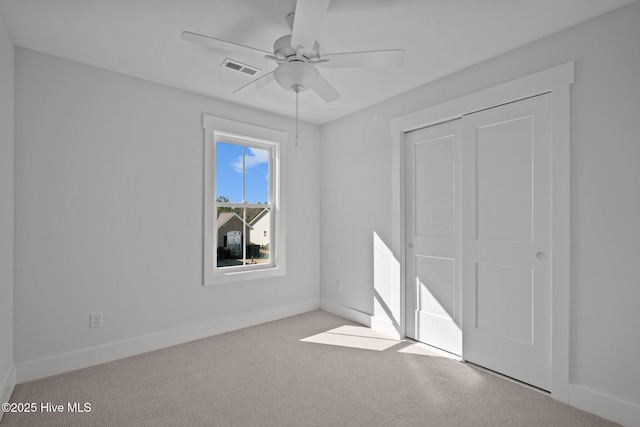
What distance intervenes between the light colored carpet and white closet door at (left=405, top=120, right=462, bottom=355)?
27 cm

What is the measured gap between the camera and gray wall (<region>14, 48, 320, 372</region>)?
2.54m

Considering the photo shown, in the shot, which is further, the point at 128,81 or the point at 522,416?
the point at 128,81

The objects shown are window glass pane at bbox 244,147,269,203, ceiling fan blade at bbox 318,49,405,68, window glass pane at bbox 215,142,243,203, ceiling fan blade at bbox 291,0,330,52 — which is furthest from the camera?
window glass pane at bbox 244,147,269,203

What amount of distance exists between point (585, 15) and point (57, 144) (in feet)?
12.8

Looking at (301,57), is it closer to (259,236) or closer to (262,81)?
(262,81)

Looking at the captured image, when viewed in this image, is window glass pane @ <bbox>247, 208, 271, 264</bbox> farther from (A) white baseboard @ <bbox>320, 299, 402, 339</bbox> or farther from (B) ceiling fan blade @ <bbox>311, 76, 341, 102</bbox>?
(B) ceiling fan blade @ <bbox>311, 76, 341, 102</bbox>

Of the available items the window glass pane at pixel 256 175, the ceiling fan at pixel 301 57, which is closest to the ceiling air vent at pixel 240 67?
the ceiling fan at pixel 301 57

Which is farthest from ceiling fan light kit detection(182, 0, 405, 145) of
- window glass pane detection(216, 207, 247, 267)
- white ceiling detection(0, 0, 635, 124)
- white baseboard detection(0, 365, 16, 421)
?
white baseboard detection(0, 365, 16, 421)

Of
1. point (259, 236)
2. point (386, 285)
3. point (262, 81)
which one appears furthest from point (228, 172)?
point (386, 285)

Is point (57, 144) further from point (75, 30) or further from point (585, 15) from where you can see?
point (585, 15)

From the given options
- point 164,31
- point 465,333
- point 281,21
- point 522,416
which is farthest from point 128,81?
point 522,416

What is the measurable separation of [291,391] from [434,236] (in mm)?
1842

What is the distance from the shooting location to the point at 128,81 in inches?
118

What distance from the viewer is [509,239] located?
2568mm
